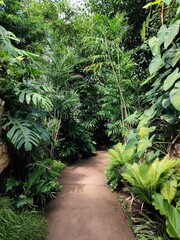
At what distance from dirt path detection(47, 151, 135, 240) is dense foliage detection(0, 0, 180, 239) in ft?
0.71

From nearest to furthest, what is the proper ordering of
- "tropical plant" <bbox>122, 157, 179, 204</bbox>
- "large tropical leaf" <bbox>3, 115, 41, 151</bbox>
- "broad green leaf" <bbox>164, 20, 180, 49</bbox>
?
"broad green leaf" <bbox>164, 20, 180, 49</bbox>, "tropical plant" <bbox>122, 157, 179, 204</bbox>, "large tropical leaf" <bbox>3, 115, 41, 151</bbox>

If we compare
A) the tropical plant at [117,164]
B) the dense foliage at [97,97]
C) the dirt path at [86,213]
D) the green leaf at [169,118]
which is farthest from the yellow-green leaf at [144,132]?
the dirt path at [86,213]

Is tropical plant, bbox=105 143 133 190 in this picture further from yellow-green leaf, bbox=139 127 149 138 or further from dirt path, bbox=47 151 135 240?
yellow-green leaf, bbox=139 127 149 138

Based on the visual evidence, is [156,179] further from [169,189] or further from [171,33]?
[171,33]

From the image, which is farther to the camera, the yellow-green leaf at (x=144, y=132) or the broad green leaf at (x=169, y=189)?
the yellow-green leaf at (x=144, y=132)

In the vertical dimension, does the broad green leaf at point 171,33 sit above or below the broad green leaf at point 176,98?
above

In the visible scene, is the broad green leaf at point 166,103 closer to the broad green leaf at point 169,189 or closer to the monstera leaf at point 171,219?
the broad green leaf at point 169,189

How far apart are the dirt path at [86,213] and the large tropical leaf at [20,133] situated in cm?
93

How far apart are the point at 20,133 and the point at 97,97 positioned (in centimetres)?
429

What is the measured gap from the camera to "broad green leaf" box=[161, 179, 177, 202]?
1819 millimetres

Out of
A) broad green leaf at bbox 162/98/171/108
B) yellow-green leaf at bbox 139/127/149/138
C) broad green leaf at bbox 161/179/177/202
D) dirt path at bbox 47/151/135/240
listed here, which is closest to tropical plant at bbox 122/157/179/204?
broad green leaf at bbox 161/179/177/202

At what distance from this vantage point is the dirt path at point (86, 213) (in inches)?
79.1

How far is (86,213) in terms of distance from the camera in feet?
7.83

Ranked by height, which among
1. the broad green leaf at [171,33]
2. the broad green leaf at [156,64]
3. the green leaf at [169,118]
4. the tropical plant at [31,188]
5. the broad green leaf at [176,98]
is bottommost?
the tropical plant at [31,188]
